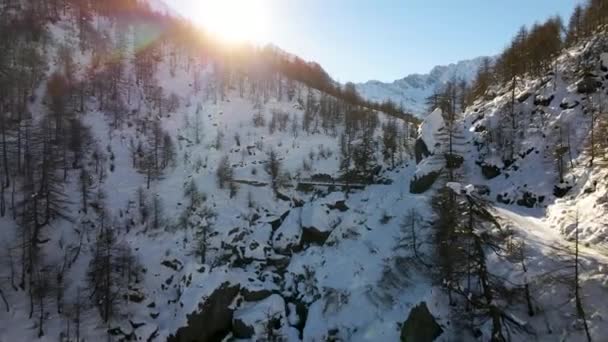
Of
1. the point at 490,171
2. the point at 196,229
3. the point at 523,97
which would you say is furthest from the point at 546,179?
the point at 196,229

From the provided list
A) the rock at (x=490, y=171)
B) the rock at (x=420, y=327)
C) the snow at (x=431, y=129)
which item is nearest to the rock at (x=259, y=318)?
the rock at (x=420, y=327)

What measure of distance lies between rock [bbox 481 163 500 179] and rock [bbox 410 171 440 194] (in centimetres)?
524

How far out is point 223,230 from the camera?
146ft

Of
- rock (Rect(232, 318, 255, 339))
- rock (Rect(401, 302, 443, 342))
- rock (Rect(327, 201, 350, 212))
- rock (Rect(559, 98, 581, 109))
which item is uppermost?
rock (Rect(559, 98, 581, 109))

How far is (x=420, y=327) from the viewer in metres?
26.2

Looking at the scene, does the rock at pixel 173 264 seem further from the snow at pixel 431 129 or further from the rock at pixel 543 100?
the rock at pixel 543 100

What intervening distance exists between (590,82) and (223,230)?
136 feet

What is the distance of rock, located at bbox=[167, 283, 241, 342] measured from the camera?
33.7 m

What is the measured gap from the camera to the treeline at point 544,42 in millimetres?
52531

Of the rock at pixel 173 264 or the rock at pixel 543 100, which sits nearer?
the rock at pixel 173 264

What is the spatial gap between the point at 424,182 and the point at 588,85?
18.5 meters

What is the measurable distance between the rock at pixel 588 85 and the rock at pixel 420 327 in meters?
29.1

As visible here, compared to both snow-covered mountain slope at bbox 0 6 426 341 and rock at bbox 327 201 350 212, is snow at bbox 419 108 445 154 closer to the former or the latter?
snow-covered mountain slope at bbox 0 6 426 341

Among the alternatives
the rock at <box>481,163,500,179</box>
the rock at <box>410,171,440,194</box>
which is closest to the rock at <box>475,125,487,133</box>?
the rock at <box>481,163,500,179</box>
